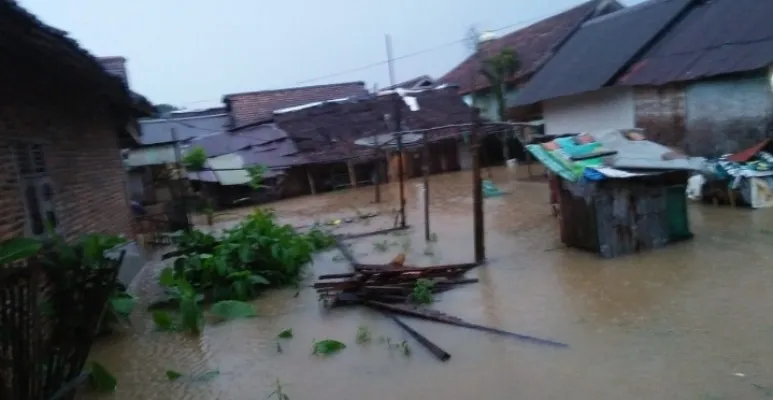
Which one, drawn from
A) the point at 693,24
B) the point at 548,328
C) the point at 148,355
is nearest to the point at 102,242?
the point at 148,355

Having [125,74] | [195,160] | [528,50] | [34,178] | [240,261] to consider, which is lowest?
[240,261]

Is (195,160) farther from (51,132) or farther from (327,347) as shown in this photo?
(327,347)

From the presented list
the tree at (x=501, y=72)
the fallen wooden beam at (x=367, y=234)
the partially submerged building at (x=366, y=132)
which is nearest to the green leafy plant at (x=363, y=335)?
the fallen wooden beam at (x=367, y=234)

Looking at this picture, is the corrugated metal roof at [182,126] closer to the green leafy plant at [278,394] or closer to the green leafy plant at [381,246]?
the green leafy plant at [381,246]

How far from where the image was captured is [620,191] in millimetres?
8977

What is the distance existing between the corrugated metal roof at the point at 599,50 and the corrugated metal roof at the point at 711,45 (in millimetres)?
494

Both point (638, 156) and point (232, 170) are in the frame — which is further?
point (232, 170)

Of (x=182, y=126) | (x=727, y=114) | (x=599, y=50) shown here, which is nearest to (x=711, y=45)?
(x=727, y=114)

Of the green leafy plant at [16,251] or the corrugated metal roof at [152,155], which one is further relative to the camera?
the corrugated metal roof at [152,155]

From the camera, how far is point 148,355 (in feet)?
21.8

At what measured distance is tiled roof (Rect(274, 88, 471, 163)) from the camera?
2638cm

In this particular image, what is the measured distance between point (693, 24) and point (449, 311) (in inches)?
529

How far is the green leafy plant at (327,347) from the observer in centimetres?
634

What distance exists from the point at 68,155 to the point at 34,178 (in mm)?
1579
